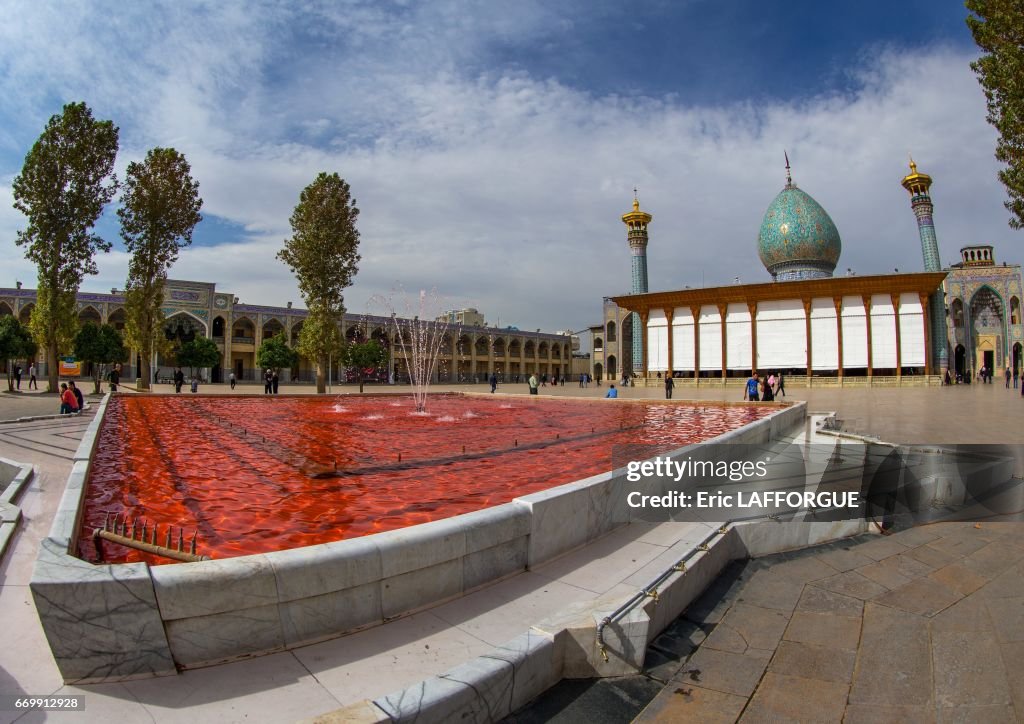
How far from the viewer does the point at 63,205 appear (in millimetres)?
21188

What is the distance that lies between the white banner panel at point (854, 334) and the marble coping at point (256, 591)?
119ft

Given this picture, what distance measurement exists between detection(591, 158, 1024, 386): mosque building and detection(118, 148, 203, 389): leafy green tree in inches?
1107

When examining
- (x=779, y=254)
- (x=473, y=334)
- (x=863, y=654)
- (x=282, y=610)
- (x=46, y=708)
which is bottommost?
(x=863, y=654)

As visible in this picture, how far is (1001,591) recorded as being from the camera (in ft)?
11.1

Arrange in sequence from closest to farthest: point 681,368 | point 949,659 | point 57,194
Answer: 1. point 949,659
2. point 57,194
3. point 681,368

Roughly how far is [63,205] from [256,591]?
2573 centimetres

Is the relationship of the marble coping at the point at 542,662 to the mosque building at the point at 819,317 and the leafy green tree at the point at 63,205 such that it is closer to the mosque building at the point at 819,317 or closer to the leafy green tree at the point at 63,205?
the leafy green tree at the point at 63,205

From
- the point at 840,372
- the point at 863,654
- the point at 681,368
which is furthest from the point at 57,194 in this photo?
the point at 840,372

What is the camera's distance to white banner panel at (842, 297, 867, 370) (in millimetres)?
33031

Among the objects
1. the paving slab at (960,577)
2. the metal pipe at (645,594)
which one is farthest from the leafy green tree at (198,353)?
the paving slab at (960,577)

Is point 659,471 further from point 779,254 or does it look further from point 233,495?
point 779,254

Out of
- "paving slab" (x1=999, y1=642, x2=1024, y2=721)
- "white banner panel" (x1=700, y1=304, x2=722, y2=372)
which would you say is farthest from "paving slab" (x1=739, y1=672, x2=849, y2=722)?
"white banner panel" (x1=700, y1=304, x2=722, y2=372)

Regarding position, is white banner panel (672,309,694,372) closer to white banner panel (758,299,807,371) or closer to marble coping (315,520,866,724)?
white banner panel (758,299,807,371)

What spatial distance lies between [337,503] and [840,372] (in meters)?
35.2
